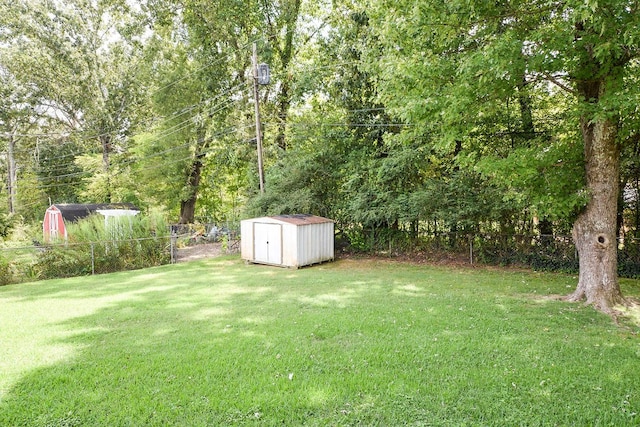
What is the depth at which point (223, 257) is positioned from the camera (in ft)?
47.2

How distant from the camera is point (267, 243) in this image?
12.4 m

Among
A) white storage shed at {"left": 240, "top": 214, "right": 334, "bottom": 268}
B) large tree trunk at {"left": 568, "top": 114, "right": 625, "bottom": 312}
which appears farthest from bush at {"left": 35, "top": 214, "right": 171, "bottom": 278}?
large tree trunk at {"left": 568, "top": 114, "right": 625, "bottom": 312}

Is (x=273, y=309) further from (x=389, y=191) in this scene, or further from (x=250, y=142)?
(x=250, y=142)

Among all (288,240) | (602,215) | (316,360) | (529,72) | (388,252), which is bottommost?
(316,360)

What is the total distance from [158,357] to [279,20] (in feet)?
59.4

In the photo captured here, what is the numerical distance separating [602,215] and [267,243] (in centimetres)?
888

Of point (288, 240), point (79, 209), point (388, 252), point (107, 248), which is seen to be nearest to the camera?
point (288, 240)

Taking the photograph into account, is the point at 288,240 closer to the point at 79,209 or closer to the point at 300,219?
the point at 300,219

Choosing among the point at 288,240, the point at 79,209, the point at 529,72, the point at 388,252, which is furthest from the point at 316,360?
the point at 79,209

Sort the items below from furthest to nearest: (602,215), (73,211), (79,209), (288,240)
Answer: (79,209) < (73,211) < (288,240) < (602,215)

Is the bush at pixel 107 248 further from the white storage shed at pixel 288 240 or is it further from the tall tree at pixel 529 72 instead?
the tall tree at pixel 529 72

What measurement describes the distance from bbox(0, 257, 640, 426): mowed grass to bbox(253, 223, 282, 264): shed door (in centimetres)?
446

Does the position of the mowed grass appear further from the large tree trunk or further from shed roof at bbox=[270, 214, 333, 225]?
shed roof at bbox=[270, 214, 333, 225]

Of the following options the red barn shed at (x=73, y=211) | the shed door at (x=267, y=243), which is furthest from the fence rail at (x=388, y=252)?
the red barn shed at (x=73, y=211)
